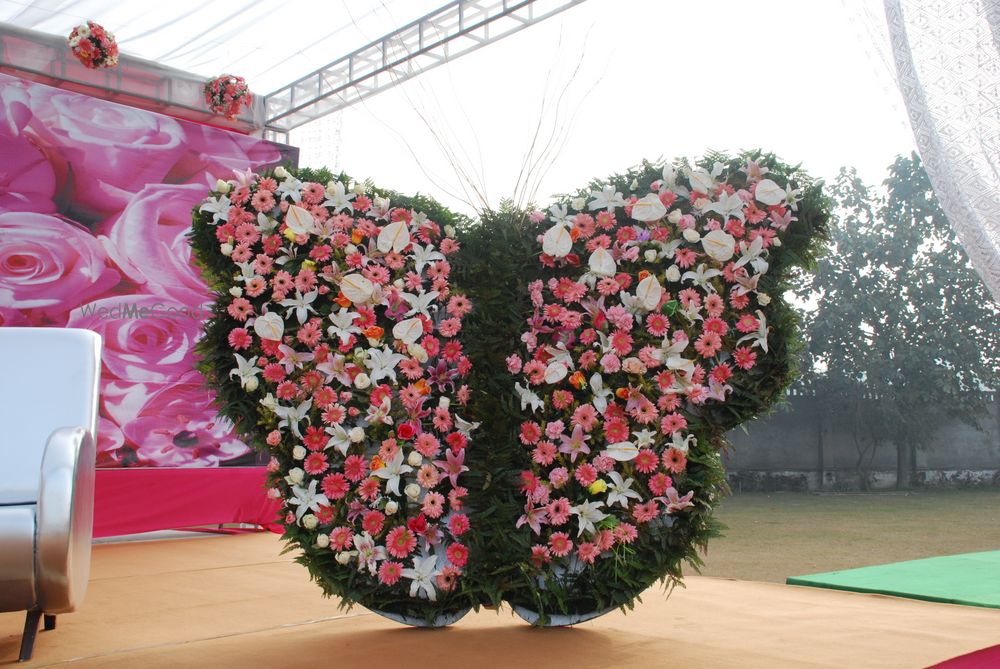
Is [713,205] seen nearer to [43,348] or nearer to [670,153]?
[670,153]

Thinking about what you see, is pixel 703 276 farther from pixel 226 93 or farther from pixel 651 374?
pixel 226 93

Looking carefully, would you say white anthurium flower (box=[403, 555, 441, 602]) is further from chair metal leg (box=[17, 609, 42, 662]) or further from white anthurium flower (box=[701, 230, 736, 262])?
white anthurium flower (box=[701, 230, 736, 262])

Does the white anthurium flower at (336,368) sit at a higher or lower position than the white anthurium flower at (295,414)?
higher

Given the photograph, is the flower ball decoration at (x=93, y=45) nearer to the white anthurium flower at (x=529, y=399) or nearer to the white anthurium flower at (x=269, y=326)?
the white anthurium flower at (x=269, y=326)

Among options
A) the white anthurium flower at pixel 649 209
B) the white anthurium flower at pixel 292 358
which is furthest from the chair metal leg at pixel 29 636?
the white anthurium flower at pixel 649 209

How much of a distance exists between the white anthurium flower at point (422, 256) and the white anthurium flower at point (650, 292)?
1.91 feet

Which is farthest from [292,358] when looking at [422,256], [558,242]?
[558,242]

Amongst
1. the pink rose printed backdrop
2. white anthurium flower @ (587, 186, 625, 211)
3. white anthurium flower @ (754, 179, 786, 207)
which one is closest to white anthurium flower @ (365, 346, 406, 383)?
white anthurium flower @ (587, 186, 625, 211)

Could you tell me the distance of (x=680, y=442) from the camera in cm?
231

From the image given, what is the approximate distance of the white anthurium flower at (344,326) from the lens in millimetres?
2369

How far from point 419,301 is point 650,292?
0.64m

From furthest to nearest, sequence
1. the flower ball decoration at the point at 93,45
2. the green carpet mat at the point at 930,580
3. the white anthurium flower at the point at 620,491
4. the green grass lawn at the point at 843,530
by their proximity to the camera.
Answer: the green grass lawn at the point at 843,530
the flower ball decoration at the point at 93,45
the green carpet mat at the point at 930,580
the white anthurium flower at the point at 620,491

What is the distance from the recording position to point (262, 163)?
17.2 ft

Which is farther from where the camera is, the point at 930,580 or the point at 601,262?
the point at 930,580
